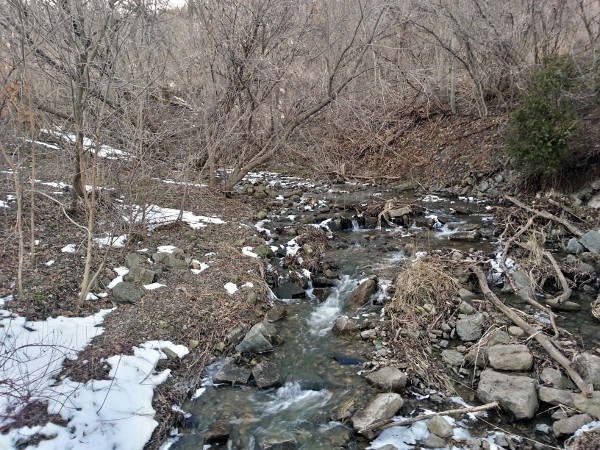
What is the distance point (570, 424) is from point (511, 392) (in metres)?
0.51

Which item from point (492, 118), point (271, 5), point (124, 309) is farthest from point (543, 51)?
point (124, 309)

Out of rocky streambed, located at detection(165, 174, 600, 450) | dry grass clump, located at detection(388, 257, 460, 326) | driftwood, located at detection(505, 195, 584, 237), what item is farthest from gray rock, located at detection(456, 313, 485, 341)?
driftwood, located at detection(505, 195, 584, 237)

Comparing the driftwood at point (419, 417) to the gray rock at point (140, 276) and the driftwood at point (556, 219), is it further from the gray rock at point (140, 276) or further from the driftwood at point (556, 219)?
the driftwood at point (556, 219)

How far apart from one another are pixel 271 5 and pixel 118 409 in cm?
864

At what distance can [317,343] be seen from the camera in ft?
18.0

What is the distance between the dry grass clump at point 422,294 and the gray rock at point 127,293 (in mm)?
3283

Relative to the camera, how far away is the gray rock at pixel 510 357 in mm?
4555

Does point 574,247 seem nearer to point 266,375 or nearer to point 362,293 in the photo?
point 362,293

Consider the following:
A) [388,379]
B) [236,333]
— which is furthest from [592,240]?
[236,333]

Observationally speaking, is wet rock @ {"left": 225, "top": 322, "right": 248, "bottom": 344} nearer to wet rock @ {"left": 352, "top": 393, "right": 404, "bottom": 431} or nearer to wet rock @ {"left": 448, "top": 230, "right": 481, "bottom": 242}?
wet rock @ {"left": 352, "top": 393, "right": 404, "bottom": 431}

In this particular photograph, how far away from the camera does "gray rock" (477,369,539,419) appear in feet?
13.0

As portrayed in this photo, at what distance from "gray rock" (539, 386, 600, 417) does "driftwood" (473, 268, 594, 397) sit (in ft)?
0.24

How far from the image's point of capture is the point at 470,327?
17.4 feet

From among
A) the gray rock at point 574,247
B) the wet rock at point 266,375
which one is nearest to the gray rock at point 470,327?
the wet rock at point 266,375
